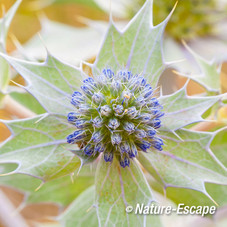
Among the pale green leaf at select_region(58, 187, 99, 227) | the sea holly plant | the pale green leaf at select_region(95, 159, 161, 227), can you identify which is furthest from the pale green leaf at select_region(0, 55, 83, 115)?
the pale green leaf at select_region(58, 187, 99, 227)

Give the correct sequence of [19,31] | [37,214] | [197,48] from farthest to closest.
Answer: [19,31] < [37,214] < [197,48]

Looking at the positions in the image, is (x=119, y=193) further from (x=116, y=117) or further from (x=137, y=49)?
(x=137, y=49)

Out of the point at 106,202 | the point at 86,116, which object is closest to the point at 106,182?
the point at 106,202

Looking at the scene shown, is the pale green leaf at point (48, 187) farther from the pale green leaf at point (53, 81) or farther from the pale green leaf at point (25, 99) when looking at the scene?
the pale green leaf at point (53, 81)

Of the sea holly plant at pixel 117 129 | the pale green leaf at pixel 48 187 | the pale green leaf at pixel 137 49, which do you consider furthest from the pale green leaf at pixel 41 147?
the pale green leaf at pixel 48 187

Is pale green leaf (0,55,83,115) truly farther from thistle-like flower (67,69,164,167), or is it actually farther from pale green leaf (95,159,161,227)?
pale green leaf (95,159,161,227)

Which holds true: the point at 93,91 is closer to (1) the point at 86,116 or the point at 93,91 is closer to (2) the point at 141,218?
(1) the point at 86,116
